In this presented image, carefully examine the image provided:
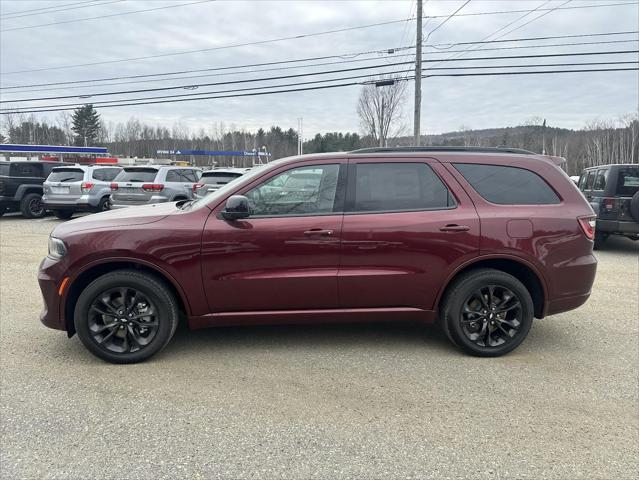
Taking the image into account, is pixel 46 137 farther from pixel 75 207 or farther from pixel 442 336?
pixel 442 336

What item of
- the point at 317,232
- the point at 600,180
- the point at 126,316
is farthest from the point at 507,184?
the point at 600,180

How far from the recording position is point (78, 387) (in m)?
3.33

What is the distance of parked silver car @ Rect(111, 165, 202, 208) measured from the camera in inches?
482

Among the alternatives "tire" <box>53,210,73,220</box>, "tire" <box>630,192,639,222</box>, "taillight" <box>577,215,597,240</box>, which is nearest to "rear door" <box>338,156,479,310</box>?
"taillight" <box>577,215,597,240</box>

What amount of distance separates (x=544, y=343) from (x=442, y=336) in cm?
95

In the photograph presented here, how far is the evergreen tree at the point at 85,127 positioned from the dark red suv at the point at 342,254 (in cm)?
9456

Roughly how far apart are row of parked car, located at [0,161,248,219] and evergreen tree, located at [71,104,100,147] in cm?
8123

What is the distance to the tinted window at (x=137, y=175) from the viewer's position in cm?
1252

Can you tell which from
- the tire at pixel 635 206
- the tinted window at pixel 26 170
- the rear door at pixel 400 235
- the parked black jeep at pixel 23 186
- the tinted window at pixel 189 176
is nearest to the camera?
the rear door at pixel 400 235

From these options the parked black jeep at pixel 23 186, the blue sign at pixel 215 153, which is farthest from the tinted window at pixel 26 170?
the blue sign at pixel 215 153

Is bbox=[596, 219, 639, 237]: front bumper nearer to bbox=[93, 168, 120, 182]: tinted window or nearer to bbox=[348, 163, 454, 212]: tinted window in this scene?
bbox=[348, 163, 454, 212]: tinted window

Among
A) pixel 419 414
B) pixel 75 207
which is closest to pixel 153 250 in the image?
pixel 419 414

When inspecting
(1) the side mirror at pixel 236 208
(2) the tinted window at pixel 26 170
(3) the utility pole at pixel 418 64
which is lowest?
(1) the side mirror at pixel 236 208

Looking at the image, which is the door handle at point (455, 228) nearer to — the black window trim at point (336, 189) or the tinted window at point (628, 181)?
the black window trim at point (336, 189)
